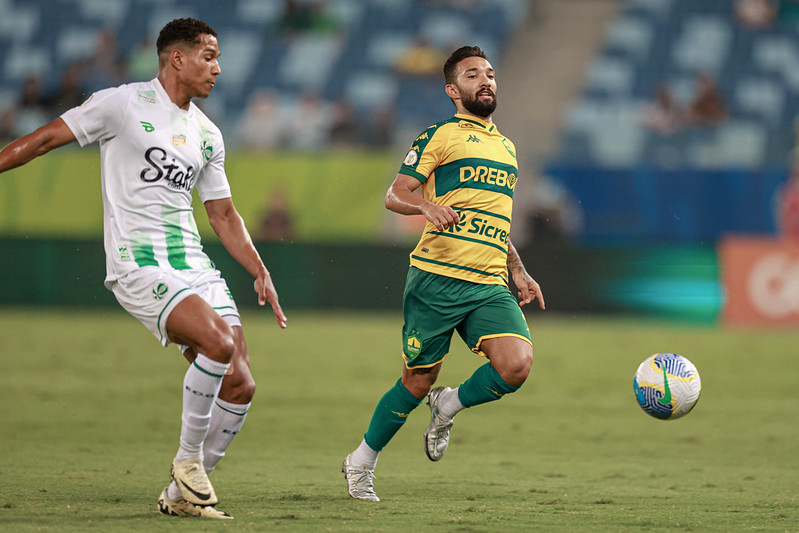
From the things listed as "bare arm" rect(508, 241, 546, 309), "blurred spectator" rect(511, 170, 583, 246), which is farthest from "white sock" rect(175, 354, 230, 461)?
"blurred spectator" rect(511, 170, 583, 246)

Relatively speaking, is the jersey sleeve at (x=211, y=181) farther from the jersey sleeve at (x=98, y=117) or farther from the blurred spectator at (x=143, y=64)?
the blurred spectator at (x=143, y=64)

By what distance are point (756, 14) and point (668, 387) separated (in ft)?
60.5

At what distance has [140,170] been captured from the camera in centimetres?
537

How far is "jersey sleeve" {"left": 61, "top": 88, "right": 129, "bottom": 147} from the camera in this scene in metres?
5.27


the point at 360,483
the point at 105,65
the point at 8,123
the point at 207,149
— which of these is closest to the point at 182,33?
the point at 207,149

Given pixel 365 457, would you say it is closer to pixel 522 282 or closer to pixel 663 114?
pixel 522 282

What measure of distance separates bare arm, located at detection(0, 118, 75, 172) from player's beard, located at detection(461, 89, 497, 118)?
2161 millimetres

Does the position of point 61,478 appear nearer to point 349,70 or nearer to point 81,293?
point 81,293

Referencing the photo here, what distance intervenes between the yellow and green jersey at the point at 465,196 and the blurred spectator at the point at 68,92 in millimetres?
13417

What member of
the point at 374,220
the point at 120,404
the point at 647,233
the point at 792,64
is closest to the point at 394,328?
the point at 374,220

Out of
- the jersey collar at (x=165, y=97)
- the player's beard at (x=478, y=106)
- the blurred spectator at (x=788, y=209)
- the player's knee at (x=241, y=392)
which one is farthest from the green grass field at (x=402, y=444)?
the blurred spectator at (x=788, y=209)

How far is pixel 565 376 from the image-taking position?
12.2 m

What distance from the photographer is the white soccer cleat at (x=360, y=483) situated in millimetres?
5943

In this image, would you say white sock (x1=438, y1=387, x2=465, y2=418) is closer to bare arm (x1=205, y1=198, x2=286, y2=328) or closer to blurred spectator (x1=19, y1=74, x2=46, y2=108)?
bare arm (x1=205, y1=198, x2=286, y2=328)
